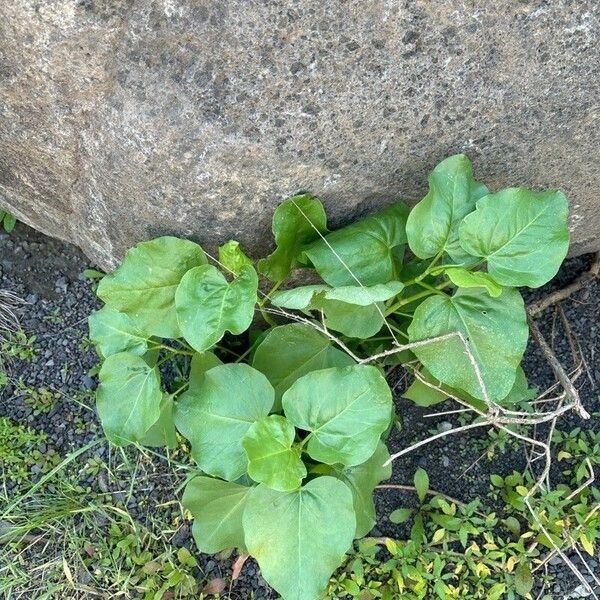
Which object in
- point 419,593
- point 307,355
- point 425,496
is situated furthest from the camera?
point 425,496

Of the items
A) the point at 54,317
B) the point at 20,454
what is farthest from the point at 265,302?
the point at 20,454

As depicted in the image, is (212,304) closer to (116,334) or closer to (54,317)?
(116,334)

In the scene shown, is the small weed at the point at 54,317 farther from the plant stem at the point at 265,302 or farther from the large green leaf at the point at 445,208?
the large green leaf at the point at 445,208

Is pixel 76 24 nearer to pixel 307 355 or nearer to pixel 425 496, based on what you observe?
pixel 307 355

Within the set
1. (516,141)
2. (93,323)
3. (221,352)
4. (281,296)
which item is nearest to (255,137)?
(281,296)

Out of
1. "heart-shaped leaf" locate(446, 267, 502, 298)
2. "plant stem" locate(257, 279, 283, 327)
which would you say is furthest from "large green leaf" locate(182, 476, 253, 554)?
"heart-shaped leaf" locate(446, 267, 502, 298)
